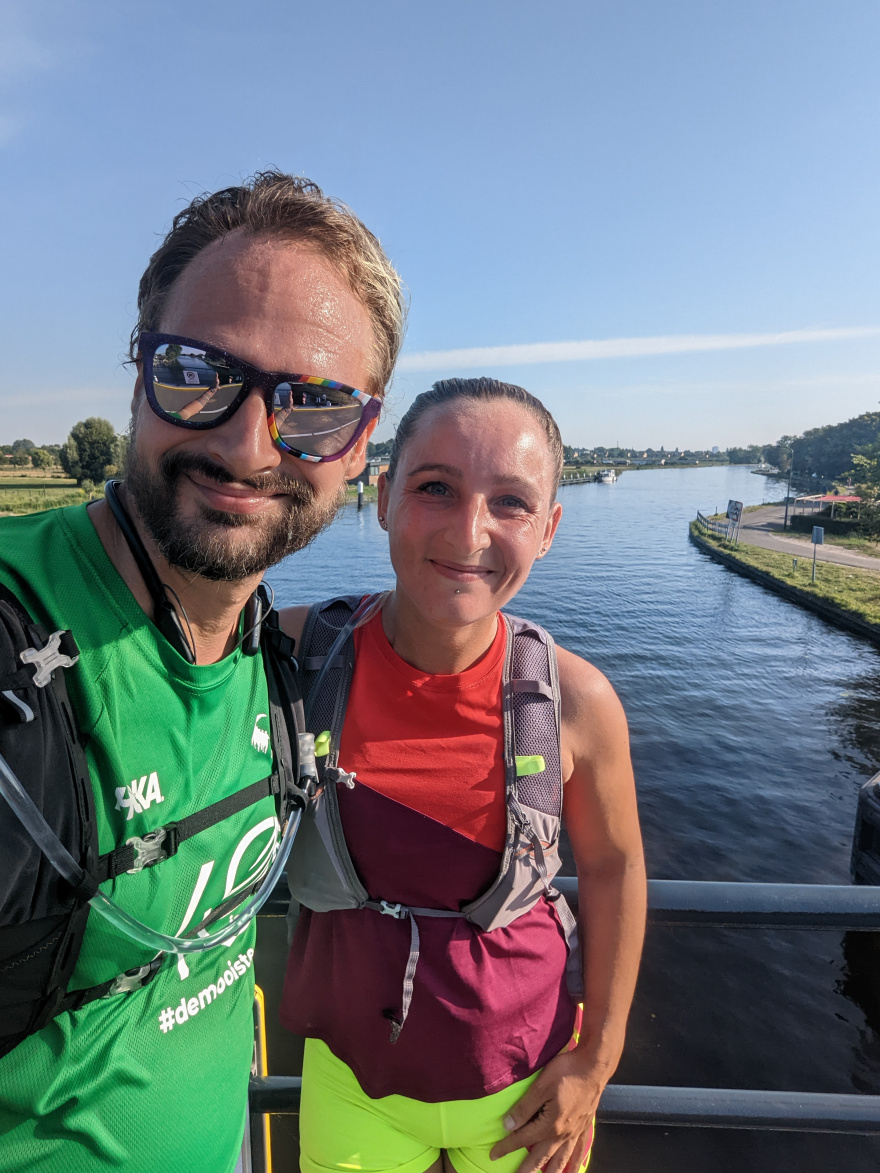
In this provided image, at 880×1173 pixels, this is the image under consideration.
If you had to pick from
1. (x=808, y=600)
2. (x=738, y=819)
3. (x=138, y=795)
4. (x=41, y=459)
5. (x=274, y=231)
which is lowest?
(x=738, y=819)

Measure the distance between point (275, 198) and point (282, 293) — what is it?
28cm

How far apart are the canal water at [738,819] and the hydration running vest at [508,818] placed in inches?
379

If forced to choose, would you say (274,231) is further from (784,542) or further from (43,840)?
(784,542)

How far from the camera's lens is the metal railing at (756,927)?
5.91ft

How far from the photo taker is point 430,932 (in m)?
1.85

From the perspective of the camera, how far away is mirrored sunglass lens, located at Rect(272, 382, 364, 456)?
1.66 m

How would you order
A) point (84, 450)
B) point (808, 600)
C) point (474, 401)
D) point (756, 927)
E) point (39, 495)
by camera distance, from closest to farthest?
point (756, 927), point (474, 401), point (808, 600), point (39, 495), point (84, 450)

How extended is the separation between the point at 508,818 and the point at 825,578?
46.5 meters

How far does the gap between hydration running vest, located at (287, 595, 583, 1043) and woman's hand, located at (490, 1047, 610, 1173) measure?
187 millimetres

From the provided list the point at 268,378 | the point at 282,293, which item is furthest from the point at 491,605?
the point at 282,293

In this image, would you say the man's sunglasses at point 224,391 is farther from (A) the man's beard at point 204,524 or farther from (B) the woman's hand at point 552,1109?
(B) the woman's hand at point 552,1109

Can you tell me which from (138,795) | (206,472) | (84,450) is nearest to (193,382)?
(206,472)

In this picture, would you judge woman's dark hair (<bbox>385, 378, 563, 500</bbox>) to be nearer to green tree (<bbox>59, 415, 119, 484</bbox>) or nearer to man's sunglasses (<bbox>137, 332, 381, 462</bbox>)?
man's sunglasses (<bbox>137, 332, 381, 462</bbox>)

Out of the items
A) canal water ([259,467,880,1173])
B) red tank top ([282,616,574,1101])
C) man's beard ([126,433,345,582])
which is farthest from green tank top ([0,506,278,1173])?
canal water ([259,467,880,1173])
